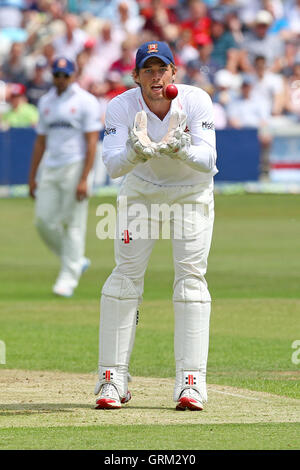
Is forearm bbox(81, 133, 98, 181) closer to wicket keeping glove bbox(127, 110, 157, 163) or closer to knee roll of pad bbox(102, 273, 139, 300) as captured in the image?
knee roll of pad bbox(102, 273, 139, 300)

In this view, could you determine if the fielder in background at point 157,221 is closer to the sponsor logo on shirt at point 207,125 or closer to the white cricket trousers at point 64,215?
the sponsor logo on shirt at point 207,125

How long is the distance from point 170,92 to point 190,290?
1268 mm

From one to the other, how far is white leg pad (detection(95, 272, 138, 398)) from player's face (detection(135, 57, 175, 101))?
116cm

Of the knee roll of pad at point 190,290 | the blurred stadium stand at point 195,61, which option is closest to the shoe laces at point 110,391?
the knee roll of pad at point 190,290

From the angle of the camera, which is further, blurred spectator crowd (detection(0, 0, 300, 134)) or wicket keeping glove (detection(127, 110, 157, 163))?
blurred spectator crowd (detection(0, 0, 300, 134))

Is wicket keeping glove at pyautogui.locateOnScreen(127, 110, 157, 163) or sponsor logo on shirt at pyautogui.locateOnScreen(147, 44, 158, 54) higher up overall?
sponsor logo on shirt at pyautogui.locateOnScreen(147, 44, 158, 54)

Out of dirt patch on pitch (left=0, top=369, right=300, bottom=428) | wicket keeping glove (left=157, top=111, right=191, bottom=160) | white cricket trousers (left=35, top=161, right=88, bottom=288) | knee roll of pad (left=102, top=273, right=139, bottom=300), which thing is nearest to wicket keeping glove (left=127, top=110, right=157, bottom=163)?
wicket keeping glove (left=157, top=111, right=191, bottom=160)

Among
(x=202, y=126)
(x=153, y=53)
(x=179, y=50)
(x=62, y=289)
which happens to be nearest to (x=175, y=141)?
(x=202, y=126)

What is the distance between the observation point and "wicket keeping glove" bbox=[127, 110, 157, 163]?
6.45 m

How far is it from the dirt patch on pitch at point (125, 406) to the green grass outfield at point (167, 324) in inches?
5.8

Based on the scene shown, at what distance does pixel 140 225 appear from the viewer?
22.7 ft

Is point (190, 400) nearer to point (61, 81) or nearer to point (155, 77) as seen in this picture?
point (155, 77)

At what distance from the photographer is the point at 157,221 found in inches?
274
